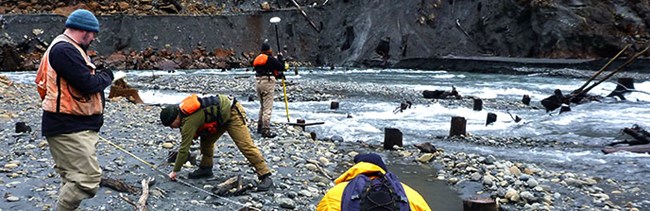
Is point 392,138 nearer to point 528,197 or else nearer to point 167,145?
point 528,197

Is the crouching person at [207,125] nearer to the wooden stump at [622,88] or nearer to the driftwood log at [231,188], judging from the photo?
the driftwood log at [231,188]

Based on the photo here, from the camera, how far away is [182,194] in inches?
259

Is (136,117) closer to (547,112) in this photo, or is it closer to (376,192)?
(376,192)

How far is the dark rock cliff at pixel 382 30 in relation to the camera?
41.5m

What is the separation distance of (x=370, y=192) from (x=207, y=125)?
135 inches

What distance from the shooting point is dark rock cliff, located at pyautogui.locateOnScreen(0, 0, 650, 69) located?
41531 millimetres

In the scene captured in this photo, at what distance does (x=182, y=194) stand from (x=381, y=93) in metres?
17.0

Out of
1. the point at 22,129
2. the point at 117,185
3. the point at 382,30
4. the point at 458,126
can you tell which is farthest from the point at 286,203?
the point at 382,30

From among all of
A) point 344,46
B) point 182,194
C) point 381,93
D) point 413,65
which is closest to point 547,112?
point 381,93

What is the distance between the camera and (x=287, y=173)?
8094mm

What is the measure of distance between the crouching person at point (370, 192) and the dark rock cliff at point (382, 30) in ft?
128

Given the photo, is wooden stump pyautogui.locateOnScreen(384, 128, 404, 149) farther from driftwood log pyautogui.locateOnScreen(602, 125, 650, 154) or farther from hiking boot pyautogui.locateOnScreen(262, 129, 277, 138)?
driftwood log pyautogui.locateOnScreen(602, 125, 650, 154)

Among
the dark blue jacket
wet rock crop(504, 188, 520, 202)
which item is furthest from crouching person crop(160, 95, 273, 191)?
wet rock crop(504, 188, 520, 202)

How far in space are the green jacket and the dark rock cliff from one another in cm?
3605
